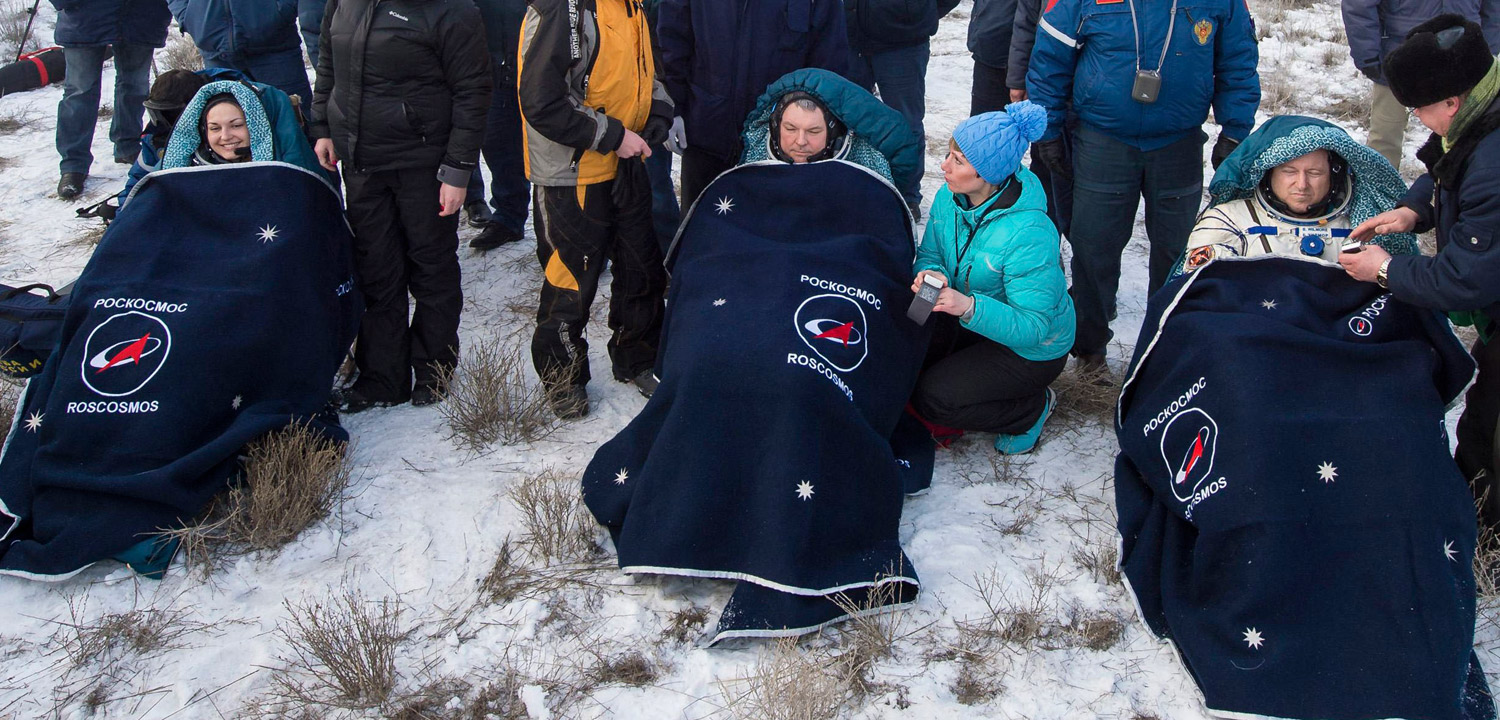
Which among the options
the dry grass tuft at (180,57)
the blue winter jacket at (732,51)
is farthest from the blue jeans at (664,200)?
the dry grass tuft at (180,57)

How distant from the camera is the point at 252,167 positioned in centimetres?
369

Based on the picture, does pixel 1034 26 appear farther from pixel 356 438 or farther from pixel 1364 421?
pixel 356 438

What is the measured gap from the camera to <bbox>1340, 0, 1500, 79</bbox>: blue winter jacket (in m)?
5.15

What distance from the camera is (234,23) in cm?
495

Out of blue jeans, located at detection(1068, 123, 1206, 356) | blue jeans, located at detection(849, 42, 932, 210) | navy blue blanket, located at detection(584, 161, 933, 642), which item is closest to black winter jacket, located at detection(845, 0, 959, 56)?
blue jeans, located at detection(849, 42, 932, 210)

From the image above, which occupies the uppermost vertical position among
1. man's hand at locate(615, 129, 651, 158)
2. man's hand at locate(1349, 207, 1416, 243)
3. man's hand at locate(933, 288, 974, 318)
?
man's hand at locate(615, 129, 651, 158)

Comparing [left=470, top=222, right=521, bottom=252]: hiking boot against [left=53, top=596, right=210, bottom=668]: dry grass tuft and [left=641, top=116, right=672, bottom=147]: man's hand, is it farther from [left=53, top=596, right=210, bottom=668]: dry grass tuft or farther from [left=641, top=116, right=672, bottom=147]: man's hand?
[left=53, top=596, right=210, bottom=668]: dry grass tuft

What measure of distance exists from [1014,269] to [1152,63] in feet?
3.14

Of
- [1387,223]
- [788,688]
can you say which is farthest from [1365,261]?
[788,688]

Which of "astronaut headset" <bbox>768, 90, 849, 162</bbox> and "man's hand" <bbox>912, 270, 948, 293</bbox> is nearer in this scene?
"man's hand" <bbox>912, 270, 948, 293</bbox>

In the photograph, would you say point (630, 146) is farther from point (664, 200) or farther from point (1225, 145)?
point (1225, 145)

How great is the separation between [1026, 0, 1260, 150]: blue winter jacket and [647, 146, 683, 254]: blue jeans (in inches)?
64.5

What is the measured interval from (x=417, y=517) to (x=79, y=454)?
0.95 meters

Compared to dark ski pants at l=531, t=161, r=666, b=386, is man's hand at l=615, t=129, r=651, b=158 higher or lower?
higher
